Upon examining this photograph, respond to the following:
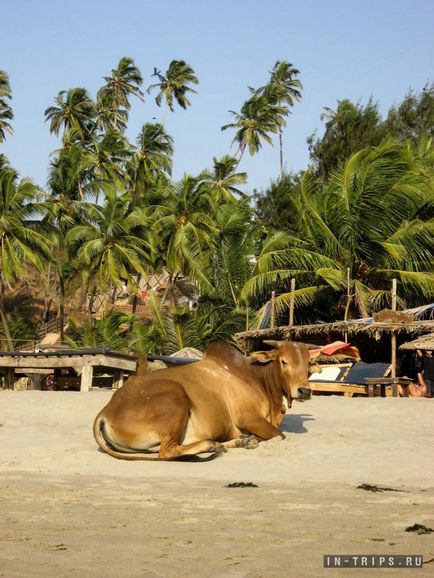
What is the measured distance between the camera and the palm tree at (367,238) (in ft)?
106

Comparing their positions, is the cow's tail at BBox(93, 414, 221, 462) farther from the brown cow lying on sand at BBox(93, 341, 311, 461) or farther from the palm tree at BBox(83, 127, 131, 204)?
the palm tree at BBox(83, 127, 131, 204)

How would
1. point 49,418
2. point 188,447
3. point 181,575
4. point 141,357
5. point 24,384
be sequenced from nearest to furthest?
point 181,575 < point 188,447 < point 141,357 < point 49,418 < point 24,384

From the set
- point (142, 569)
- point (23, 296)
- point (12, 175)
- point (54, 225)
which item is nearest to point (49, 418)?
point (142, 569)

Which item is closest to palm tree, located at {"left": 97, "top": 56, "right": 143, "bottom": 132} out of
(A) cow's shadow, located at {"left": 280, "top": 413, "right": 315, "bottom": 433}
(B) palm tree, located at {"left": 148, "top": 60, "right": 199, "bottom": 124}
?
(B) palm tree, located at {"left": 148, "top": 60, "right": 199, "bottom": 124}

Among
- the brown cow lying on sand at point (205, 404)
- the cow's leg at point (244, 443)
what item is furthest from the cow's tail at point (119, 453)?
the cow's leg at point (244, 443)

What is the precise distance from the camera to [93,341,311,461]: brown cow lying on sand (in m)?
9.20

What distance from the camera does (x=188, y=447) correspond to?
30.1ft

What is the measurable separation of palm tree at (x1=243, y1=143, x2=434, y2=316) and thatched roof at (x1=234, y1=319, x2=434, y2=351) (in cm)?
348

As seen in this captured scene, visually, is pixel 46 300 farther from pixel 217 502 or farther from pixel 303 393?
pixel 217 502

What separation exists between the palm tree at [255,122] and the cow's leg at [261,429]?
55423 millimetres

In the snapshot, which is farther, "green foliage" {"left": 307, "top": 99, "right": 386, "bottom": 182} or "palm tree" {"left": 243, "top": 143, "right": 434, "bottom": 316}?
"green foliage" {"left": 307, "top": 99, "right": 386, "bottom": 182}

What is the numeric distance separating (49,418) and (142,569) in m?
7.67

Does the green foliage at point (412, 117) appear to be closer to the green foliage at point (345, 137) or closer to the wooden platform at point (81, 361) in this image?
the green foliage at point (345, 137)

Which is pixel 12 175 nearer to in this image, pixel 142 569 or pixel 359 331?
pixel 359 331
